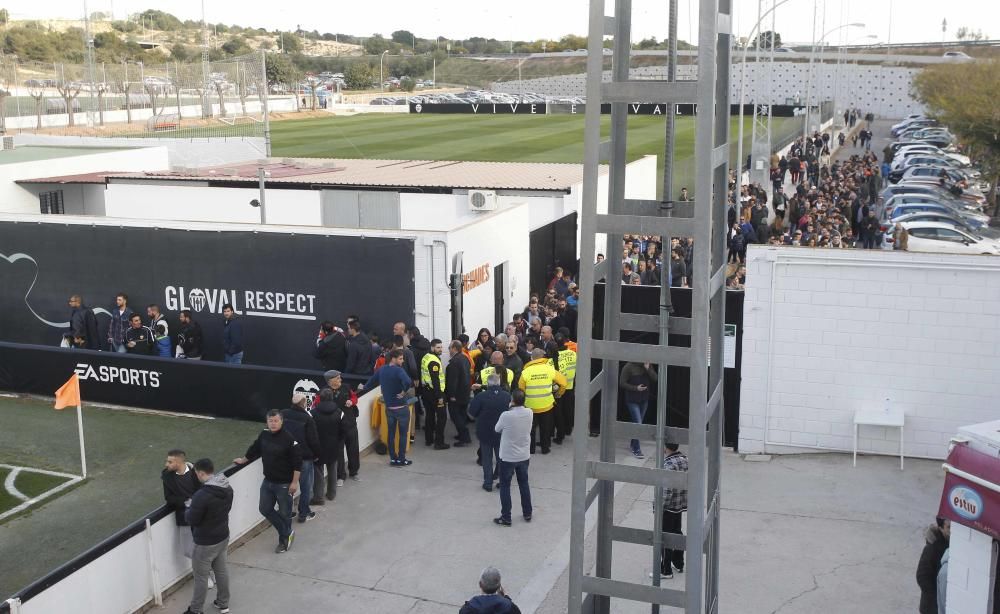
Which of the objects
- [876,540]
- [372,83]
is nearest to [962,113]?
[876,540]

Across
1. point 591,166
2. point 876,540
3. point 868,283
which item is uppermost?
point 591,166

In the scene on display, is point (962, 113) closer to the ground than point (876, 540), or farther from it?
farther from it

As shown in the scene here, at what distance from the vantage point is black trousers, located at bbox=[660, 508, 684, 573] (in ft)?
32.3

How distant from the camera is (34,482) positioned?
43.6 ft

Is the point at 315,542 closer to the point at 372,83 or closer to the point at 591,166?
the point at 591,166

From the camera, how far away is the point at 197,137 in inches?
1262

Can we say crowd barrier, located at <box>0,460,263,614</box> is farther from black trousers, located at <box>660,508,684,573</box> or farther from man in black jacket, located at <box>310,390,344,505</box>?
black trousers, located at <box>660,508,684,573</box>

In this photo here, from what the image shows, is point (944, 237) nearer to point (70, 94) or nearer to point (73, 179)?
point (73, 179)

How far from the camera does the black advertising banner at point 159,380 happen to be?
50.3 ft

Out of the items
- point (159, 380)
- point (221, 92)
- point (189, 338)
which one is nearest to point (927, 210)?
point (221, 92)

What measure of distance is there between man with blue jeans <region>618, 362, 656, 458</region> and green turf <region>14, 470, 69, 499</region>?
7.39 meters

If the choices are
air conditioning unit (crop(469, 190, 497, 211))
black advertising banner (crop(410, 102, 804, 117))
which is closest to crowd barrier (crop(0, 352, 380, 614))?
air conditioning unit (crop(469, 190, 497, 211))

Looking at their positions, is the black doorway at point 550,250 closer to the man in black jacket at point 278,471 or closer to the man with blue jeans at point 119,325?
the man with blue jeans at point 119,325

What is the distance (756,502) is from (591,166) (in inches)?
281
